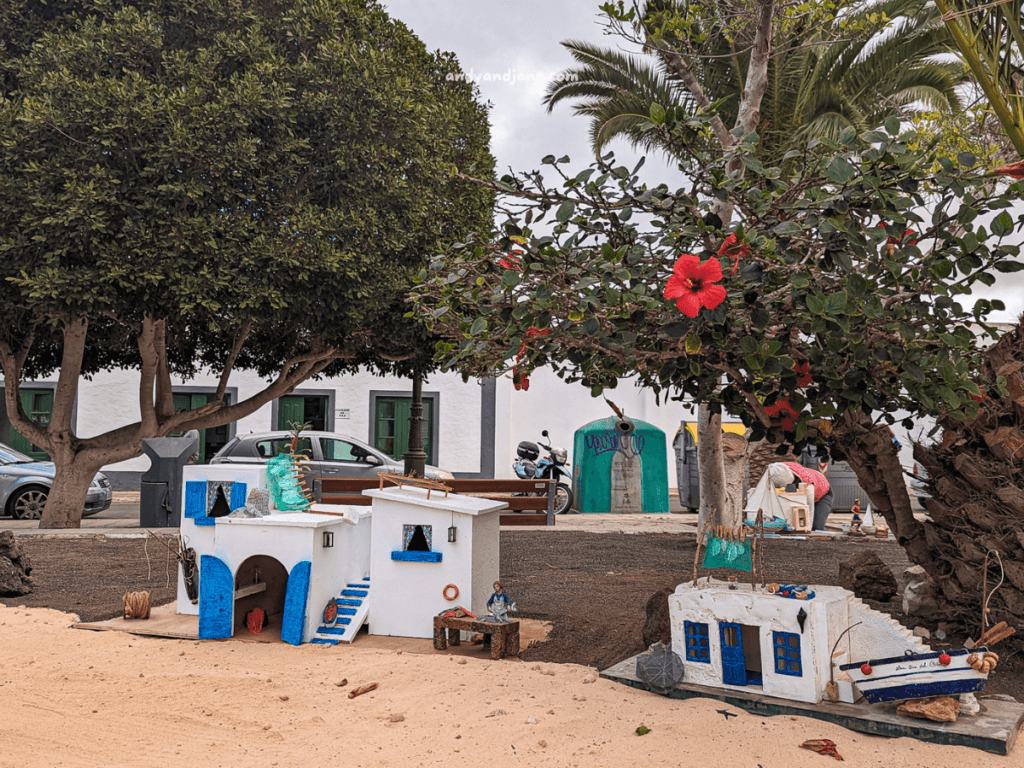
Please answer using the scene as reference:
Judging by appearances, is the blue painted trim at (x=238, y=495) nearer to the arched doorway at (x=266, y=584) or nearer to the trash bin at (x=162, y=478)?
the arched doorway at (x=266, y=584)

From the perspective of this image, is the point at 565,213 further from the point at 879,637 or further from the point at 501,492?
the point at 501,492

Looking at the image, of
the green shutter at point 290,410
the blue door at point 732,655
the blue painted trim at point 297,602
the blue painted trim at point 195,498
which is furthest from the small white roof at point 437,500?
Result: the green shutter at point 290,410

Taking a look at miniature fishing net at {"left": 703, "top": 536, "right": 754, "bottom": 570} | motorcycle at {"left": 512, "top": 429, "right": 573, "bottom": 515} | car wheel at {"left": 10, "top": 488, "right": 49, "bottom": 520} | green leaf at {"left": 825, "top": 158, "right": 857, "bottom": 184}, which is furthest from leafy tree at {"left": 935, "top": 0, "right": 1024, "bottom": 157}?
car wheel at {"left": 10, "top": 488, "right": 49, "bottom": 520}

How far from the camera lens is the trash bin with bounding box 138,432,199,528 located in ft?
40.9

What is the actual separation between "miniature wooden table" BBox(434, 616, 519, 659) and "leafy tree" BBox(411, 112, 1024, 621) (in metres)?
1.73

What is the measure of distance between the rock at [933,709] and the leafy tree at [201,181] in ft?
26.5

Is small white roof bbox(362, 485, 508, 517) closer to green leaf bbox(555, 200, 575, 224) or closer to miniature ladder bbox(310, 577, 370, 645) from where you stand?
miniature ladder bbox(310, 577, 370, 645)

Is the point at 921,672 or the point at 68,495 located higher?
the point at 68,495

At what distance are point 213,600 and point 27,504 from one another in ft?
34.4

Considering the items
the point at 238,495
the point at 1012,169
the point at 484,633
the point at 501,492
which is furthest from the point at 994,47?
the point at 501,492

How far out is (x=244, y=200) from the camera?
10227 millimetres

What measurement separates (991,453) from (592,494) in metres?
13.1

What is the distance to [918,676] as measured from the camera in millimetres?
3705

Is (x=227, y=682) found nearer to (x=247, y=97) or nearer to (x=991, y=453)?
(x=991, y=453)
